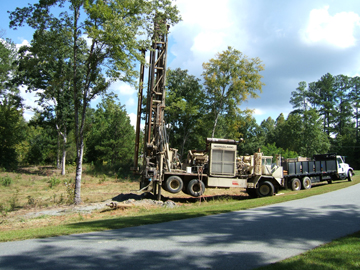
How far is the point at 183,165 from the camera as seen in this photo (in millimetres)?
19375

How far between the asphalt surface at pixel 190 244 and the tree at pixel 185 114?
26790 millimetres

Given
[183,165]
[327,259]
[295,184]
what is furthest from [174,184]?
[327,259]

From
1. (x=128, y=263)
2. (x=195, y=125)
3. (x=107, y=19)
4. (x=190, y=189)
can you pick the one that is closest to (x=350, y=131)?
(x=195, y=125)

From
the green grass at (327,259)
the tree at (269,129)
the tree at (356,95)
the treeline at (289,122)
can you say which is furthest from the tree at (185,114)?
the tree at (356,95)

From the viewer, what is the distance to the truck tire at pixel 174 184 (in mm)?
17406

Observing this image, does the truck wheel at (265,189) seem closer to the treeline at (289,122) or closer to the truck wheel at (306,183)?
the truck wheel at (306,183)

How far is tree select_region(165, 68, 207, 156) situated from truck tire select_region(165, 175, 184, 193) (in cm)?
1861

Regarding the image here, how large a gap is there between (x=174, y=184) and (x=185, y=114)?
18.9 meters

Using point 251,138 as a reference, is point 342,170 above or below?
below

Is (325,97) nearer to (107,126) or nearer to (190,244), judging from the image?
(107,126)

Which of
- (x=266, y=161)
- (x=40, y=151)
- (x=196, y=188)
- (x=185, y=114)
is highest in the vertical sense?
(x=185, y=114)

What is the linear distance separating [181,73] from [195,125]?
715 centimetres

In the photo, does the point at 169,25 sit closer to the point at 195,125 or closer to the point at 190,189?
the point at 190,189

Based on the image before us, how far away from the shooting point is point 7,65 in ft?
118
